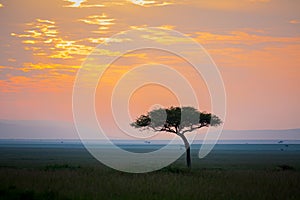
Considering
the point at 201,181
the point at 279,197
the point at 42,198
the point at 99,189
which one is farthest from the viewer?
the point at 201,181

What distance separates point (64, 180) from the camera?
31.6 meters

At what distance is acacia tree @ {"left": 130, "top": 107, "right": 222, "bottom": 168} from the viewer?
61062 millimetres

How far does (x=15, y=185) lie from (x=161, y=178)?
421 inches

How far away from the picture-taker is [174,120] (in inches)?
2398

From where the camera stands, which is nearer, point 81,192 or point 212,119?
point 81,192

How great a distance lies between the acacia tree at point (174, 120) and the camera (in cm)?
6106

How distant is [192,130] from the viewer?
62.1 m

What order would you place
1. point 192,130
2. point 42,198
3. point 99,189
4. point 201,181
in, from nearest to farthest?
point 42,198 < point 99,189 < point 201,181 < point 192,130

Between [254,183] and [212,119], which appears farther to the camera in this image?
[212,119]

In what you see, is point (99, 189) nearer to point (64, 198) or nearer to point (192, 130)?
point (64, 198)

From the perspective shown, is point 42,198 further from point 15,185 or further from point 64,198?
point 15,185

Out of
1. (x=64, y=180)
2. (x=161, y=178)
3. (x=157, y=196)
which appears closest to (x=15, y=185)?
(x=64, y=180)

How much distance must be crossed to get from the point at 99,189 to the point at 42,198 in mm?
4287

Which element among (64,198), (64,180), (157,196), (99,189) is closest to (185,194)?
(157,196)
